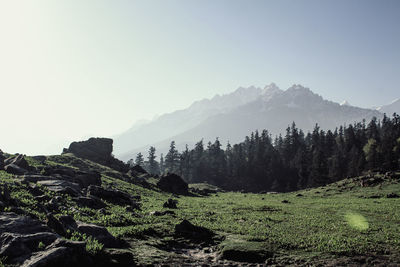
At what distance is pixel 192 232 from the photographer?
780 inches

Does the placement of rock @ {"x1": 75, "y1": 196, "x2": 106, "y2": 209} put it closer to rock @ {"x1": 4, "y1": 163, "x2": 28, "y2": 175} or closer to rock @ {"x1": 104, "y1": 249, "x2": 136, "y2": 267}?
rock @ {"x1": 4, "y1": 163, "x2": 28, "y2": 175}

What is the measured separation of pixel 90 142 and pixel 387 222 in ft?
277

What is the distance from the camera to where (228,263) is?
15.0 meters

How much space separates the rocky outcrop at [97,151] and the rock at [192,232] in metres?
65.6

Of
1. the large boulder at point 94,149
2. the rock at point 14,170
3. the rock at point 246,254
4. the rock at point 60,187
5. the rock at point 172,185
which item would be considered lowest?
the rock at point 172,185

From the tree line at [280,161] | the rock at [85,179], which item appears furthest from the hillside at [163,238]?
the tree line at [280,161]

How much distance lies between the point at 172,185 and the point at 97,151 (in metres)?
31.3

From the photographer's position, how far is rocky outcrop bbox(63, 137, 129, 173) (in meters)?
82.9

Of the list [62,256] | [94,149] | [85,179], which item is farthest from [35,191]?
[94,149]

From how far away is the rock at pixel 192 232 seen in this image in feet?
63.5

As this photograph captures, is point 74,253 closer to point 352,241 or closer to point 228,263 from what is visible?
point 228,263

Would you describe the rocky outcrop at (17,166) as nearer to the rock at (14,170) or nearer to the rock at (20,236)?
the rock at (14,170)

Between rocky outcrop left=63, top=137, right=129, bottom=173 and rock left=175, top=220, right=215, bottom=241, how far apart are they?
65621mm

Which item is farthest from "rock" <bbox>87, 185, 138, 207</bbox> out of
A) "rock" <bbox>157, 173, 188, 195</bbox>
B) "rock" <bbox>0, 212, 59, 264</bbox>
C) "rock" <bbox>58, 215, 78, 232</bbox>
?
"rock" <bbox>157, 173, 188, 195</bbox>
